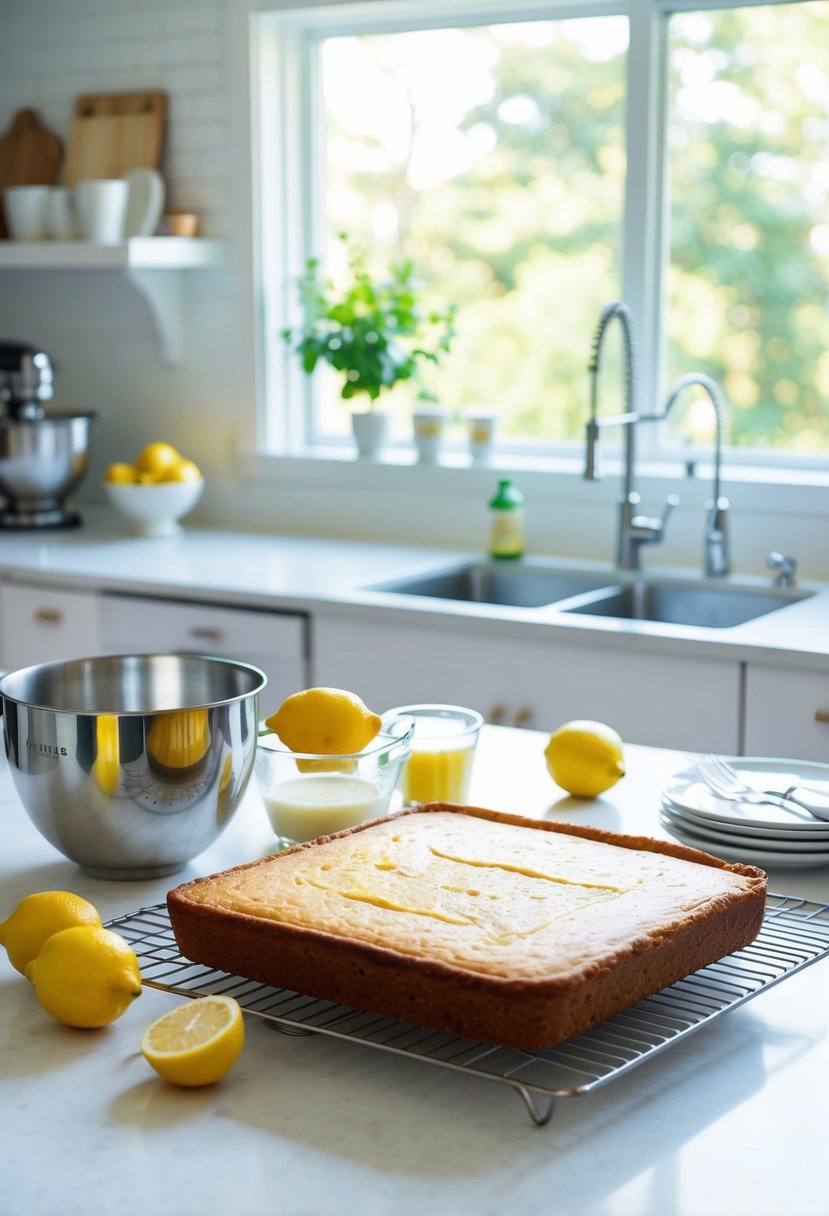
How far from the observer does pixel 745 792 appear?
1480 millimetres

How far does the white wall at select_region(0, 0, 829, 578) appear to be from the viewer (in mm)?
3410

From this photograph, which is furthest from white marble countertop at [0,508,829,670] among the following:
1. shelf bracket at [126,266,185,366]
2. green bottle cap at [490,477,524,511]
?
shelf bracket at [126,266,185,366]

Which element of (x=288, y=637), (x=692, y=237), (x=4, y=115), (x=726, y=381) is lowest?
(x=288, y=637)

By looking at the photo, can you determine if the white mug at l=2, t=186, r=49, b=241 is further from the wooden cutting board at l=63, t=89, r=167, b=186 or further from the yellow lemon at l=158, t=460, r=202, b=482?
the yellow lemon at l=158, t=460, r=202, b=482

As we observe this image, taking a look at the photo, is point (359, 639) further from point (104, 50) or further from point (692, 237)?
point (104, 50)

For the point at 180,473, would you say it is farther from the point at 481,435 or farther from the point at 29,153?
the point at 29,153

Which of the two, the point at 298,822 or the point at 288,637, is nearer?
the point at 298,822

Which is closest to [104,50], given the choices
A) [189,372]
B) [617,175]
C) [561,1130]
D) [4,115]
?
[4,115]

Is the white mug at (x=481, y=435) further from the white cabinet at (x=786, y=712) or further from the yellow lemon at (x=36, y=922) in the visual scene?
the yellow lemon at (x=36, y=922)

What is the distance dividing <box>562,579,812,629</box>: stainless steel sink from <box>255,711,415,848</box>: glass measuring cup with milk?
61.4 inches

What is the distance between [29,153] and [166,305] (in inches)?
25.6

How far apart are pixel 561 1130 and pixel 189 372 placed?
318 cm

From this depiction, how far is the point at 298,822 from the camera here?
138 centimetres

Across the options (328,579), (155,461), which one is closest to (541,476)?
(328,579)
